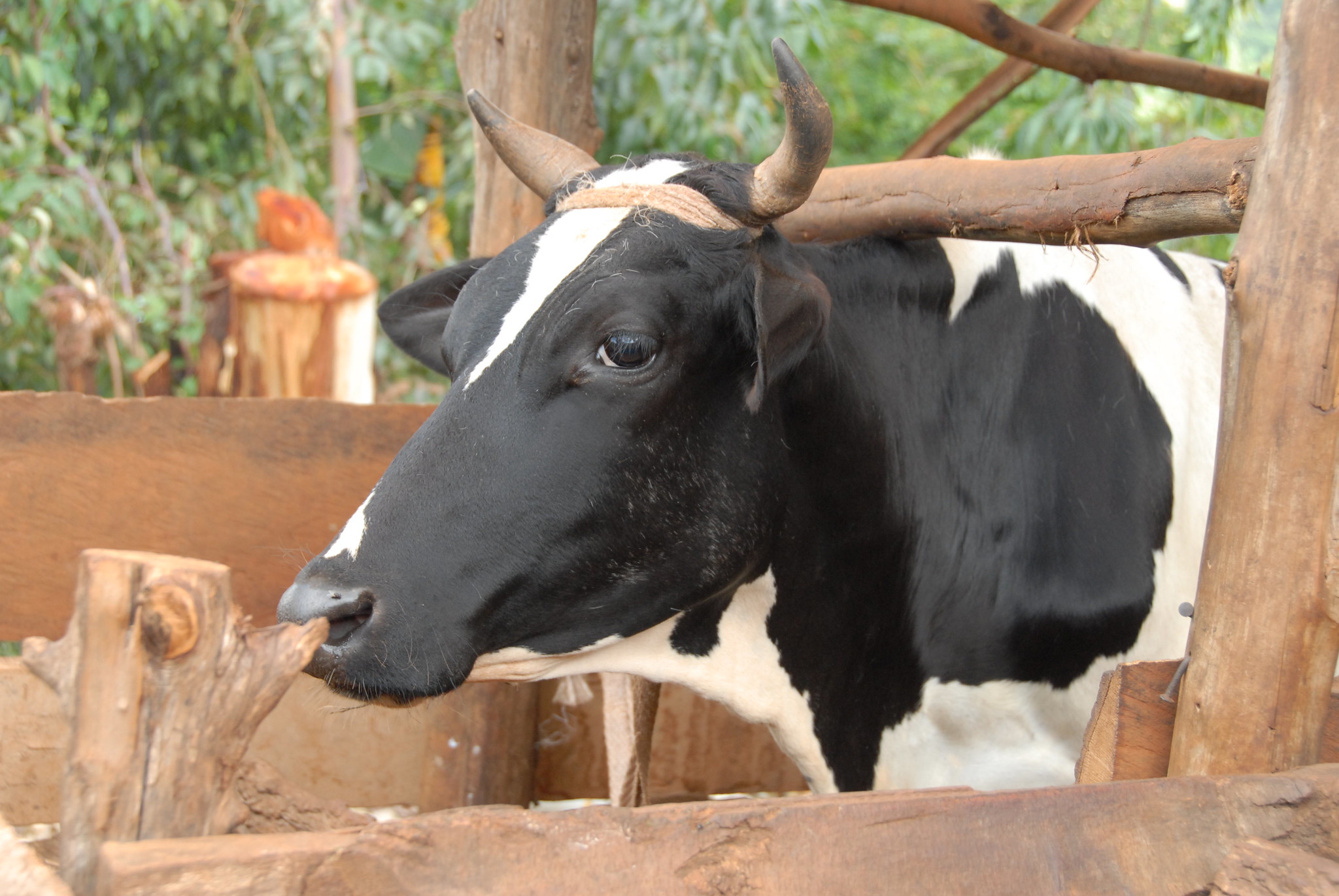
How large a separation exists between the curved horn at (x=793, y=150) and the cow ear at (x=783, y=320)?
0.39ft

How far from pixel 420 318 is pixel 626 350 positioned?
801mm

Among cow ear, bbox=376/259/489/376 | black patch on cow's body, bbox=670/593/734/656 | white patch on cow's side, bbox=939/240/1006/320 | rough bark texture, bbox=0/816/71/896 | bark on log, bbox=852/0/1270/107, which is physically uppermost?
bark on log, bbox=852/0/1270/107

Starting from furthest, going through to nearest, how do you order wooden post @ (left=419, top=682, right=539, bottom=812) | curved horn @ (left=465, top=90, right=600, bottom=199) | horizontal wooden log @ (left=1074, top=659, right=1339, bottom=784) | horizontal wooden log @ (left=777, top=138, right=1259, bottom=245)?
wooden post @ (left=419, top=682, right=539, bottom=812), curved horn @ (left=465, top=90, right=600, bottom=199), horizontal wooden log @ (left=777, top=138, right=1259, bottom=245), horizontal wooden log @ (left=1074, top=659, right=1339, bottom=784)

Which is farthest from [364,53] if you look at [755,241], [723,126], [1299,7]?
[1299,7]

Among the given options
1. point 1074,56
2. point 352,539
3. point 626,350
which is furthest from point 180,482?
point 1074,56

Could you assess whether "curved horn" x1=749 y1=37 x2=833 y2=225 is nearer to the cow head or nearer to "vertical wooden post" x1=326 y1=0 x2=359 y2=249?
the cow head

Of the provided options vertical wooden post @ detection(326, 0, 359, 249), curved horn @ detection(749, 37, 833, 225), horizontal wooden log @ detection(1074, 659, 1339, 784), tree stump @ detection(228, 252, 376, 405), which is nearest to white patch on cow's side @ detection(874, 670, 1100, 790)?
horizontal wooden log @ detection(1074, 659, 1339, 784)

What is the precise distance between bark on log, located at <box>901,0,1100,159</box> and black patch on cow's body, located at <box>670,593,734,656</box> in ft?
5.86

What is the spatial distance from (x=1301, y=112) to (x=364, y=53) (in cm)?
513

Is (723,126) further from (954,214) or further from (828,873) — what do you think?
(828,873)

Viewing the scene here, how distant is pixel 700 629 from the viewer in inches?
81.4

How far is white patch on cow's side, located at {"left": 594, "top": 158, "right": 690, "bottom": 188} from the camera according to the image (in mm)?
1986

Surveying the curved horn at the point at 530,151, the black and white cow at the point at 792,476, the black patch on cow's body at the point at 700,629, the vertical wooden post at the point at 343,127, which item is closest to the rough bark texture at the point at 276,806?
the black and white cow at the point at 792,476

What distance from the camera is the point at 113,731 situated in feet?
3.31
